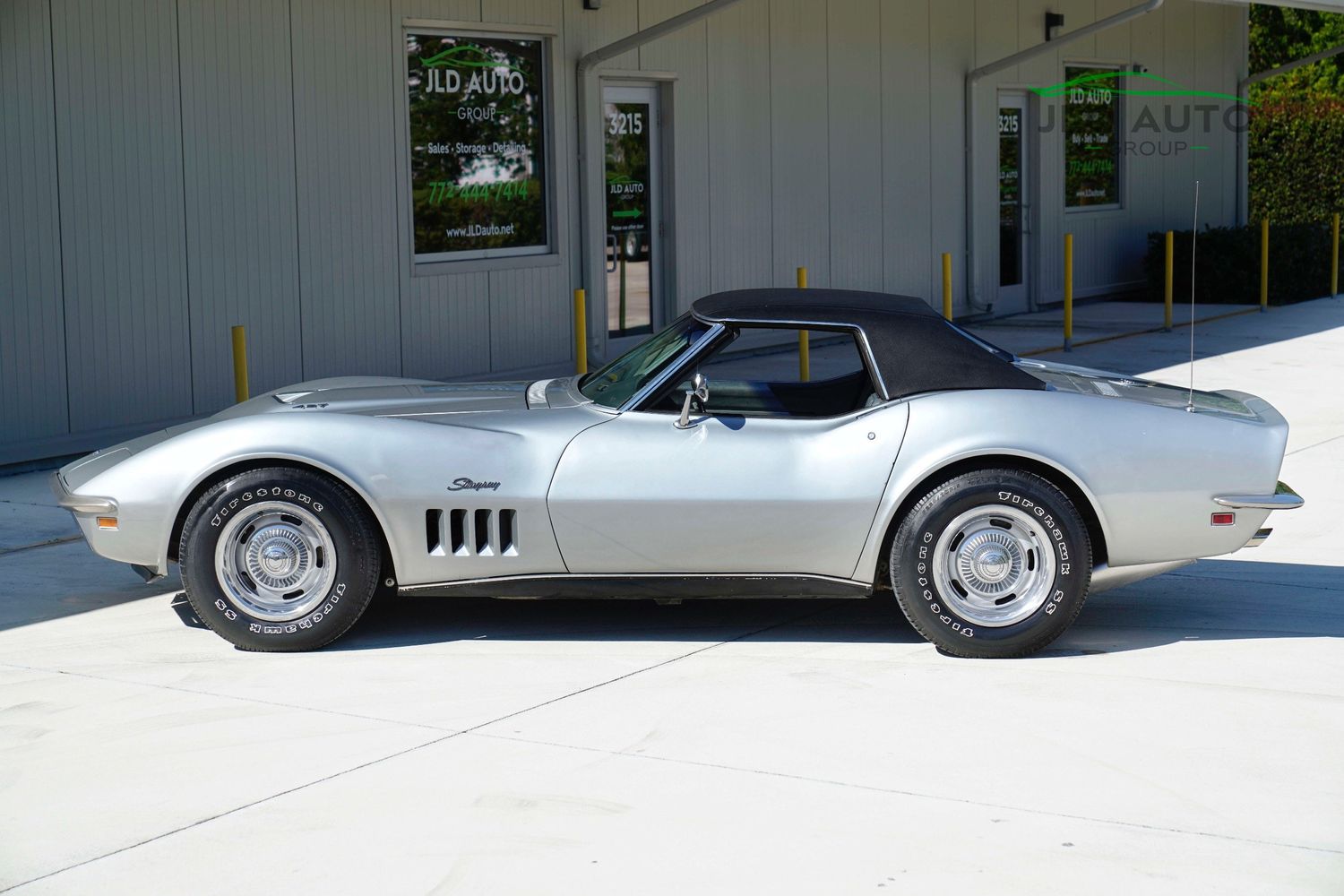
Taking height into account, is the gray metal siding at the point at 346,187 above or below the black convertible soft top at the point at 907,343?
above

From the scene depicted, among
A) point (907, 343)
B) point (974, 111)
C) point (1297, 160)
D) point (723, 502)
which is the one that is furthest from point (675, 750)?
point (1297, 160)

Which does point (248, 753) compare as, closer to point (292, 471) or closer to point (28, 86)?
point (292, 471)

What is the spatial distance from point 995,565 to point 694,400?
3.86 feet

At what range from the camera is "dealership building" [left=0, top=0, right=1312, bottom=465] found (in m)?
10.1

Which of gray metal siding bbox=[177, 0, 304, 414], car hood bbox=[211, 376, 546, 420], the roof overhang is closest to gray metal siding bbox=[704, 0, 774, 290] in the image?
gray metal siding bbox=[177, 0, 304, 414]

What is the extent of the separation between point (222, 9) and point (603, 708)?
7.24 meters

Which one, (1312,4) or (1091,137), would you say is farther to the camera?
(1091,137)

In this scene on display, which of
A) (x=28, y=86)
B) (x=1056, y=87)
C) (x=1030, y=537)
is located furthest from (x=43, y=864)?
(x=1056, y=87)

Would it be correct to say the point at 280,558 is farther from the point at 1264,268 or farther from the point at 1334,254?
the point at 1334,254

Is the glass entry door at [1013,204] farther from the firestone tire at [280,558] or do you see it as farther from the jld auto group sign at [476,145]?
the firestone tire at [280,558]

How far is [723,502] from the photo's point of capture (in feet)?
18.8

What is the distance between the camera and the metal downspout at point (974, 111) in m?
18.0

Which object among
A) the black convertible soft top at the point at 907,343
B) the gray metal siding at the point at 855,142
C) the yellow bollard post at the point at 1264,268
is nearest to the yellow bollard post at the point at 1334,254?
the yellow bollard post at the point at 1264,268

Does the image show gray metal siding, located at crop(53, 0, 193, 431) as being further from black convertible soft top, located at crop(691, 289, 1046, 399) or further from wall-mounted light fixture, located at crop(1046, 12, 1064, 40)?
wall-mounted light fixture, located at crop(1046, 12, 1064, 40)
